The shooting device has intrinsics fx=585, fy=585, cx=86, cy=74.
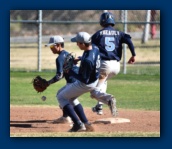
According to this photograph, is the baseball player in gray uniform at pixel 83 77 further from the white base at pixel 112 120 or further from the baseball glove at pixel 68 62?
the white base at pixel 112 120

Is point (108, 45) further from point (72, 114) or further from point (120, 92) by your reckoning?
point (120, 92)

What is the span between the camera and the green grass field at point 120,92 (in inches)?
515

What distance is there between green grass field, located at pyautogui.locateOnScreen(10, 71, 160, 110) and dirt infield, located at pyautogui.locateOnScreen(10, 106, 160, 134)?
0.83 metres

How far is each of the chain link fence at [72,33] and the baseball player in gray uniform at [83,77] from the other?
368 inches

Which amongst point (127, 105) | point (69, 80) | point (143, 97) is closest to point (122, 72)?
point (143, 97)

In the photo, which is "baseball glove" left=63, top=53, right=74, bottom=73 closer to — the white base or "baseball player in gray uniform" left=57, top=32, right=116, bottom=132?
"baseball player in gray uniform" left=57, top=32, right=116, bottom=132

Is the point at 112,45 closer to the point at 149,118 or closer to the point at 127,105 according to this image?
the point at 149,118

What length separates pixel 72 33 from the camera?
95.9ft

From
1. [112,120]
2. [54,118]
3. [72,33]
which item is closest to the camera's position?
[112,120]

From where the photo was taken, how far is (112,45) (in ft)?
34.0

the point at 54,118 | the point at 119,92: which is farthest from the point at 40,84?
the point at 119,92

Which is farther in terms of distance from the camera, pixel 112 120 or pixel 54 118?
pixel 54 118

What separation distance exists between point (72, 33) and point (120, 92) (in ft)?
48.5

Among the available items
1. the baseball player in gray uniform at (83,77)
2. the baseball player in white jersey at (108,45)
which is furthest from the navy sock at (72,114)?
the baseball player in white jersey at (108,45)
